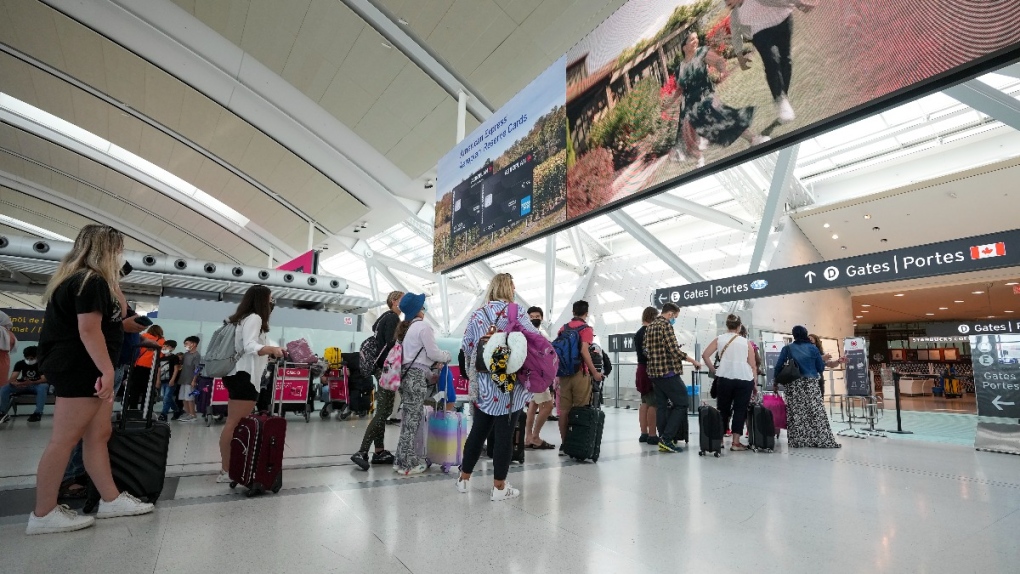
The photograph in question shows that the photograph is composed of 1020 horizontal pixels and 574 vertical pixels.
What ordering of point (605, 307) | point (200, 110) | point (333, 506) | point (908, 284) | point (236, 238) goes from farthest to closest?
1. point (236, 238)
2. point (605, 307)
3. point (908, 284)
4. point (200, 110)
5. point (333, 506)

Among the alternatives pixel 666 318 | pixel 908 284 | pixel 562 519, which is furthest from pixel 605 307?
pixel 562 519

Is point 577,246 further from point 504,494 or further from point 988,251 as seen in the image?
point 504,494

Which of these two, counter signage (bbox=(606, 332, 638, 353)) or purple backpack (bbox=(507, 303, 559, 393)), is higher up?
counter signage (bbox=(606, 332, 638, 353))

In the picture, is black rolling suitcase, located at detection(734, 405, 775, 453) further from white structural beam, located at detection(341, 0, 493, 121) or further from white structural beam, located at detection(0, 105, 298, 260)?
white structural beam, located at detection(0, 105, 298, 260)

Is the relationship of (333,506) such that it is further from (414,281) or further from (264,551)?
(414,281)

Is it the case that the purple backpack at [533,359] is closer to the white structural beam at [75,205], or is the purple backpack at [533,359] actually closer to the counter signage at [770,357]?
the counter signage at [770,357]

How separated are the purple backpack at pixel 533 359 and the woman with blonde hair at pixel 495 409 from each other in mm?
32

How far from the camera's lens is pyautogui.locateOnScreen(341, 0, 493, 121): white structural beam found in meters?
9.26

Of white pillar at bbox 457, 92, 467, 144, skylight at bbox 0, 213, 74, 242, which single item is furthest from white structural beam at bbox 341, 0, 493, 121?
skylight at bbox 0, 213, 74, 242

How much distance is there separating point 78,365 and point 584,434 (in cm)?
347

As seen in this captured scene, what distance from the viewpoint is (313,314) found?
1238 centimetres

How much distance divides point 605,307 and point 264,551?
17.6 meters

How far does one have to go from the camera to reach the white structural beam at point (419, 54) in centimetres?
926

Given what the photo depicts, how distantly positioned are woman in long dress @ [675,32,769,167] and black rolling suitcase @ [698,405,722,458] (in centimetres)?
242
